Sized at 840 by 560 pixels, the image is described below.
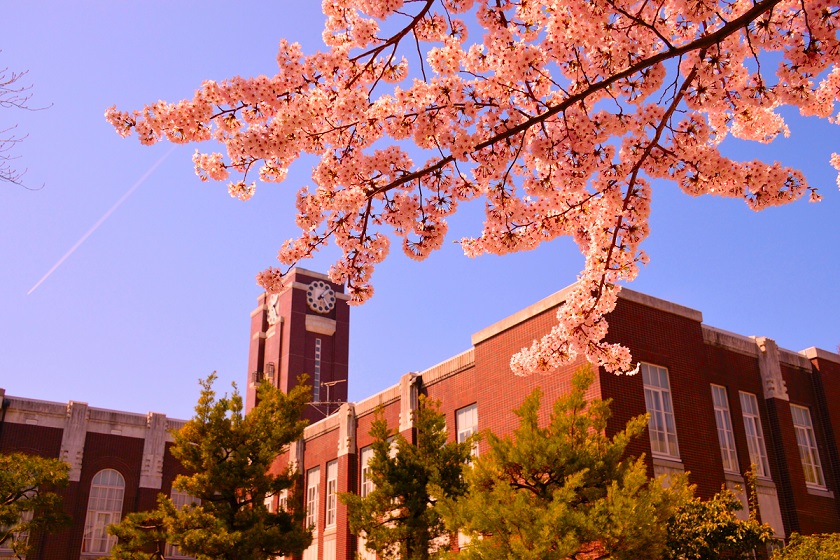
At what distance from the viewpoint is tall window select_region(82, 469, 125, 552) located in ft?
118

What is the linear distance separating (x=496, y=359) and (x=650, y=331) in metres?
4.48

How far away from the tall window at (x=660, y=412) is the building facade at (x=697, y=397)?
34mm

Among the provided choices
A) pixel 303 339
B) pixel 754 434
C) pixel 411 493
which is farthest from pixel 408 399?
pixel 303 339

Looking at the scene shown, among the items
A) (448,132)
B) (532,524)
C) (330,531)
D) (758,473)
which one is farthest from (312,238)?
(330,531)

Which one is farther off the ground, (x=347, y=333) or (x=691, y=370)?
(x=347, y=333)

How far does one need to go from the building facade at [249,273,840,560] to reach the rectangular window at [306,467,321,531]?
4734 mm

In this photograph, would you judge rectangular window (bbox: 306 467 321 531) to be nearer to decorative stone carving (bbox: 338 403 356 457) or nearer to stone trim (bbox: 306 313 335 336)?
decorative stone carving (bbox: 338 403 356 457)

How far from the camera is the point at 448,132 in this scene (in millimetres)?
7730

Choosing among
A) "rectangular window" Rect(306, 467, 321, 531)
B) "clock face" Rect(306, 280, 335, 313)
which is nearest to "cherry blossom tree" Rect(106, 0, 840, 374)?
"rectangular window" Rect(306, 467, 321, 531)

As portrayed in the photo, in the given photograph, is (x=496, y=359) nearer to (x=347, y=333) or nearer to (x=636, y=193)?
(x=636, y=193)

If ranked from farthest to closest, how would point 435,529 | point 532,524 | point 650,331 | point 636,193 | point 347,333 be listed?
point 347,333
point 650,331
point 435,529
point 532,524
point 636,193

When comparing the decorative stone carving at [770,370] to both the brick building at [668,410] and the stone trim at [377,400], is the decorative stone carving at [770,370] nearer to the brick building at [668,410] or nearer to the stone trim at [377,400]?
the brick building at [668,410]

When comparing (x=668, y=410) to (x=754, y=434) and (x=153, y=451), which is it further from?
(x=153, y=451)

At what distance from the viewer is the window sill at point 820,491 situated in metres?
23.0
